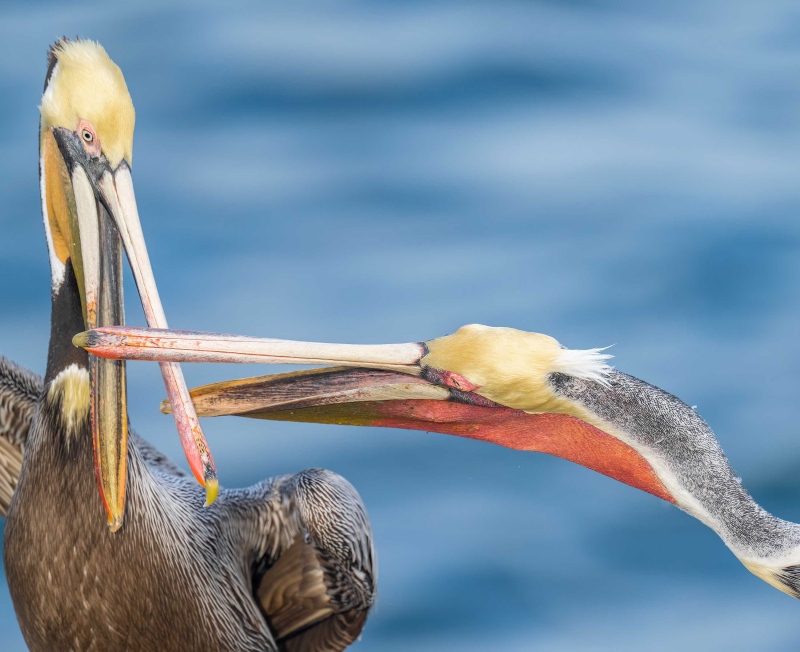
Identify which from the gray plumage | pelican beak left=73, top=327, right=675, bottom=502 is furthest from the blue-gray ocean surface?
pelican beak left=73, top=327, right=675, bottom=502

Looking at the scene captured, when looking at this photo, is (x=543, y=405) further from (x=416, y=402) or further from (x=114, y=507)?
(x=114, y=507)

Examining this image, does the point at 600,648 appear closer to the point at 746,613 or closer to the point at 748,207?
the point at 746,613

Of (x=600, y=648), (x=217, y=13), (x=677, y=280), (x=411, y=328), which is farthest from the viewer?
(x=217, y=13)

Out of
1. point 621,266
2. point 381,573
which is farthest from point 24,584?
point 621,266

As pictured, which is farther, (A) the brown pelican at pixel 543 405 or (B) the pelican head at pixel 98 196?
(B) the pelican head at pixel 98 196

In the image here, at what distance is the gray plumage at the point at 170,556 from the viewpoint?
11.4 ft

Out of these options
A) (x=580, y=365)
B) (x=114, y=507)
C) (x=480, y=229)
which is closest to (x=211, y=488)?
(x=114, y=507)

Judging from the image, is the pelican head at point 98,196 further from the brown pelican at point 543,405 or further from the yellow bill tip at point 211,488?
the yellow bill tip at point 211,488

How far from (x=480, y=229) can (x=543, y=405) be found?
3.46 m

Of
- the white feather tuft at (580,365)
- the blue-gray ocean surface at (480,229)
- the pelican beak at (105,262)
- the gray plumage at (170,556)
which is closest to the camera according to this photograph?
the white feather tuft at (580,365)

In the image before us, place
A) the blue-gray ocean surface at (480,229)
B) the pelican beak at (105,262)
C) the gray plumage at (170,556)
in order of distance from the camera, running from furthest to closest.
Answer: the blue-gray ocean surface at (480,229), the gray plumage at (170,556), the pelican beak at (105,262)

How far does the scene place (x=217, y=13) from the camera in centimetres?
778

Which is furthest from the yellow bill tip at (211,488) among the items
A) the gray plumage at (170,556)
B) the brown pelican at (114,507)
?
the gray plumage at (170,556)

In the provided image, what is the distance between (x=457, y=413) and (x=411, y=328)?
8.71 feet
